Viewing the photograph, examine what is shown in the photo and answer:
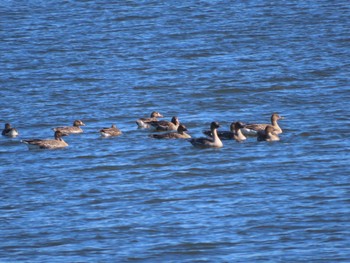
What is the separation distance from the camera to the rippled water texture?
16.6 m

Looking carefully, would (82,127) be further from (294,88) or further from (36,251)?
(36,251)

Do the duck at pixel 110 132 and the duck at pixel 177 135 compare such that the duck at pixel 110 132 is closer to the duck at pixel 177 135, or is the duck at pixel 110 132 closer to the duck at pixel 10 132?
the duck at pixel 177 135

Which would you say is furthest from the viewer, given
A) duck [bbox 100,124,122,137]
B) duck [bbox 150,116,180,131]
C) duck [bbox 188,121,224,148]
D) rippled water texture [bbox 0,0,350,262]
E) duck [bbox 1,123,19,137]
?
duck [bbox 150,116,180,131]

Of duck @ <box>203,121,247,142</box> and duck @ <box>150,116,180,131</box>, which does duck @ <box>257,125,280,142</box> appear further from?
duck @ <box>150,116,180,131</box>

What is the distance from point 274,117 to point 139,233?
721 centimetres

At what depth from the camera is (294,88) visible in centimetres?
2720

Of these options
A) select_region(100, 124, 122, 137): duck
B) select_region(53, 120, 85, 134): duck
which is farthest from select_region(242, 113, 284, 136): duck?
select_region(53, 120, 85, 134): duck

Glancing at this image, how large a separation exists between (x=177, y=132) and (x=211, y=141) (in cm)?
121

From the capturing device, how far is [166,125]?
23844mm

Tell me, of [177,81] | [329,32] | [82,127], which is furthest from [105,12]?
[82,127]

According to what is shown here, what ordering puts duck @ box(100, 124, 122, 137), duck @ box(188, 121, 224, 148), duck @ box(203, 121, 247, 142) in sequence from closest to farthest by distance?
duck @ box(188, 121, 224, 148)
duck @ box(203, 121, 247, 142)
duck @ box(100, 124, 122, 137)

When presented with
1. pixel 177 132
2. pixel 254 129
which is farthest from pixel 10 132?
pixel 254 129

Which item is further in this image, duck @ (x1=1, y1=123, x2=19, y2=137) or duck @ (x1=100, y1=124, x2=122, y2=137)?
duck @ (x1=1, y1=123, x2=19, y2=137)

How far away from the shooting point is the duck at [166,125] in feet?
78.0
